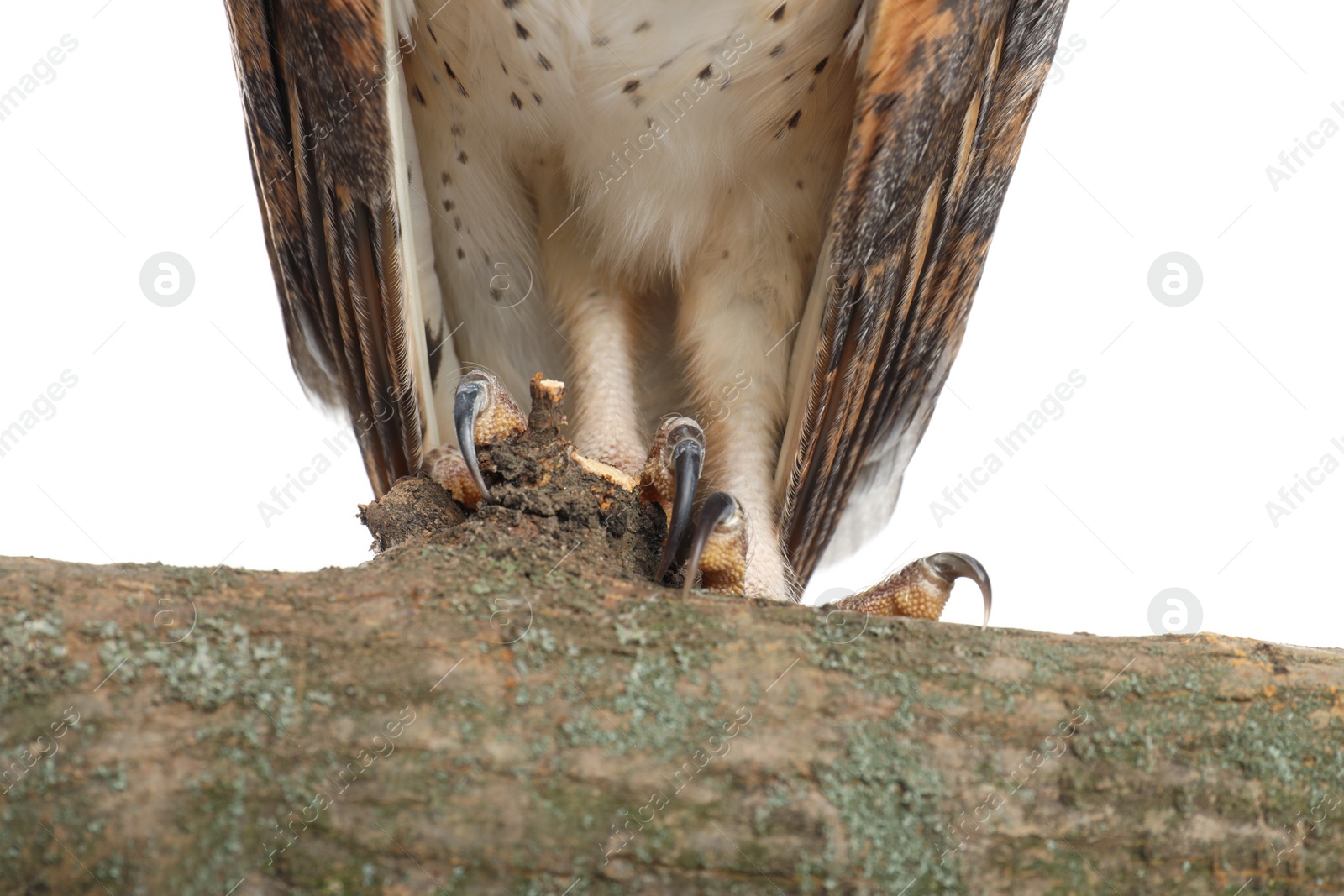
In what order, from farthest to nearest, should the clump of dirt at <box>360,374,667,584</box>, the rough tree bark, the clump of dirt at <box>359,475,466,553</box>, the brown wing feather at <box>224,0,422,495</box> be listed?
1. the clump of dirt at <box>359,475,466,553</box>
2. the brown wing feather at <box>224,0,422,495</box>
3. the clump of dirt at <box>360,374,667,584</box>
4. the rough tree bark

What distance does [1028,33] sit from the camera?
1.95 metres

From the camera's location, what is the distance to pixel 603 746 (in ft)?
3.77

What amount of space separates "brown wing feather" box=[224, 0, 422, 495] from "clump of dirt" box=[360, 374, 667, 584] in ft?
1.28

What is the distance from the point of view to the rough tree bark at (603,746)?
1.07 m

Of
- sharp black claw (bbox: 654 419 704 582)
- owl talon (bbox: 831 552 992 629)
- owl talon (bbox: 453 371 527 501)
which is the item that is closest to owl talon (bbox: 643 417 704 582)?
sharp black claw (bbox: 654 419 704 582)

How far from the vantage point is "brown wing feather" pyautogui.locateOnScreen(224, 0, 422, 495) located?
1.78 m

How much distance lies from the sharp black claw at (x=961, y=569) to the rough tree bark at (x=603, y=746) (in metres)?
0.39

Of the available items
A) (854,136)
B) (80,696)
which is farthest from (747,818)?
(854,136)

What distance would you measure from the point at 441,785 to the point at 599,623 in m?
0.26

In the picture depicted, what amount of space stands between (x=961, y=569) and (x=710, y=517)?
485 millimetres

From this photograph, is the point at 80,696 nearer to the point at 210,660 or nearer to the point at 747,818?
the point at 210,660

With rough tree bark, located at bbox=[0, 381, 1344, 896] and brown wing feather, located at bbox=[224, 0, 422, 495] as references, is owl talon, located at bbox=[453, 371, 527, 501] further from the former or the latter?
rough tree bark, located at bbox=[0, 381, 1344, 896]

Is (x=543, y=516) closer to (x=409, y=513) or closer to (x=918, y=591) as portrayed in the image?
(x=409, y=513)

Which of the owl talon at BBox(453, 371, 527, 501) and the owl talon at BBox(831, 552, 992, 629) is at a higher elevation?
the owl talon at BBox(831, 552, 992, 629)
